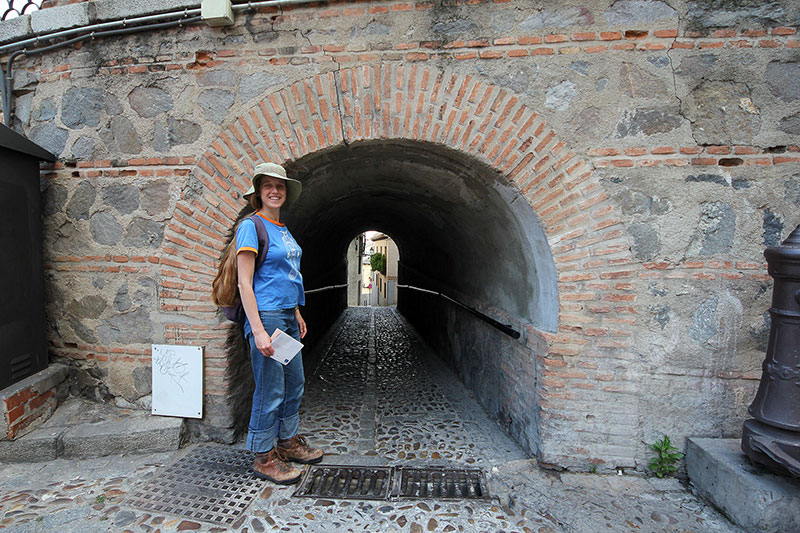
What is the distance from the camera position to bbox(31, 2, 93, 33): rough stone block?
3.46 metres

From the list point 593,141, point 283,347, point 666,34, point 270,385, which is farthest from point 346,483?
point 666,34

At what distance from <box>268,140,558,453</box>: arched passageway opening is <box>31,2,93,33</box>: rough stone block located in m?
2.21

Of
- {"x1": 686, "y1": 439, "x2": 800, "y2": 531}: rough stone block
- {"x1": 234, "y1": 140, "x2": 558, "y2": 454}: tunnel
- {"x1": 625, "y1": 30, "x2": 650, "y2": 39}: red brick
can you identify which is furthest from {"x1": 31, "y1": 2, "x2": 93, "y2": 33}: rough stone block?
{"x1": 686, "y1": 439, "x2": 800, "y2": 531}: rough stone block

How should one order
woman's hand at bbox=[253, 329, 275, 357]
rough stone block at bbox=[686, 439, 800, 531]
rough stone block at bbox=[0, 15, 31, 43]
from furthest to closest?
1. rough stone block at bbox=[0, 15, 31, 43]
2. woman's hand at bbox=[253, 329, 275, 357]
3. rough stone block at bbox=[686, 439, 800, 531]

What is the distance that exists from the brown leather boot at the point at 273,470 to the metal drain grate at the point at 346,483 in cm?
10

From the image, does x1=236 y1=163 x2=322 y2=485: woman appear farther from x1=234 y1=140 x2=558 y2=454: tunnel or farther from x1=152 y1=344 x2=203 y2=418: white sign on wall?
x1=152 y1=344 x2=203 y2=418: white sign on wall

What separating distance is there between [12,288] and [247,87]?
8.23 feet

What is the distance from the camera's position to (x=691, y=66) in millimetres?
3078

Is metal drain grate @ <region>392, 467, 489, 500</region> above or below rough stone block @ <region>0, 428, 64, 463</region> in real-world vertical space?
below

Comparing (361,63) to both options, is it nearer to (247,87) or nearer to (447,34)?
(447,34)

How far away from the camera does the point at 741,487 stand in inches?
100

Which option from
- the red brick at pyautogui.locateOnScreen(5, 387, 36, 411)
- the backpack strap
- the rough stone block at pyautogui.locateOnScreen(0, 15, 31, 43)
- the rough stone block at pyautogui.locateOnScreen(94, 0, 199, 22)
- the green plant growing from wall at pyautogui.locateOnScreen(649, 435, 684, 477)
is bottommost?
the green plant growing from wall at pyautogui.locateOnScreen(649, 435, 684, 477)

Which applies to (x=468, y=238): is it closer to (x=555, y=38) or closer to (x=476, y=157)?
(x=476, y=157)

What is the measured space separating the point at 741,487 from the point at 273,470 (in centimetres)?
315
